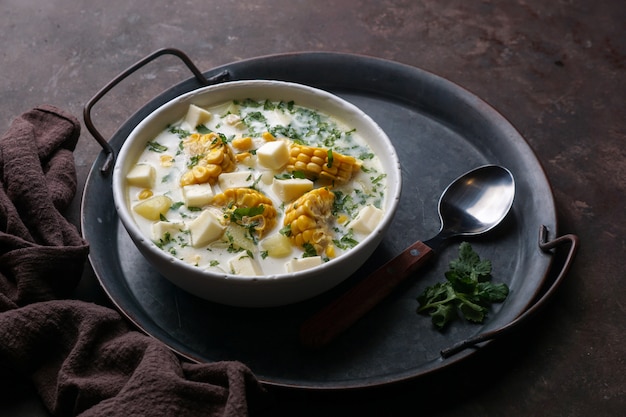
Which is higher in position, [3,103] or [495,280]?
[3,103]

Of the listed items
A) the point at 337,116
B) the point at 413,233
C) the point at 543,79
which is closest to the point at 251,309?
the point at 413,233

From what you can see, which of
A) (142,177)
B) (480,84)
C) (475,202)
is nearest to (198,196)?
(142,177)

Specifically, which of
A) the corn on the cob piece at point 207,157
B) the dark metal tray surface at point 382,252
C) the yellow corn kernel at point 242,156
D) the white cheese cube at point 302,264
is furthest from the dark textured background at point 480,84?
the yellow corn kernel at point 242,156

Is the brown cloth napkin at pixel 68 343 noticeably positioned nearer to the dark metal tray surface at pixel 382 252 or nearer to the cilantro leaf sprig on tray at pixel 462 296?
the dark metal tray surface at pixel 382 252

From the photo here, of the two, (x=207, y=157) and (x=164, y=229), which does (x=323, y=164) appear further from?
(x=164, y=229)

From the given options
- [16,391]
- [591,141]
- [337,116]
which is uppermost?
[337,116]

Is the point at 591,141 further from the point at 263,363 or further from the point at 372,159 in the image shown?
the point at 263,363
